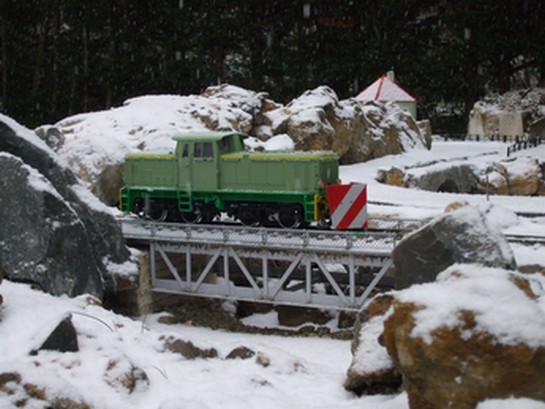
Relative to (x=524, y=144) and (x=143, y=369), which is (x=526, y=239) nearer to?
(x=143, y=369)

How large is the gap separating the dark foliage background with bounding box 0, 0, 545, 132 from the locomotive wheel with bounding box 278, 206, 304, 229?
38554 mm

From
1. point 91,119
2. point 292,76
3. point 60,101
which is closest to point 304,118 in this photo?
point 91,119

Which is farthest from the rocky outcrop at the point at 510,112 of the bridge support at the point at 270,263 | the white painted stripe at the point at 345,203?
the white painted stripe at the point at 345,203

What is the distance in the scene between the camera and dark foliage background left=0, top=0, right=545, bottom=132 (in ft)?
192

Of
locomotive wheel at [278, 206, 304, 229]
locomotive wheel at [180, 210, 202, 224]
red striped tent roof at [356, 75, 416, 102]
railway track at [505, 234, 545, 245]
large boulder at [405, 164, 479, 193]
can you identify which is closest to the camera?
railway track at [505, 234, 545, 245]

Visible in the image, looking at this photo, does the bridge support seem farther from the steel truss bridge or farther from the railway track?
the railway track

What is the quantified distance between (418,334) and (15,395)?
5910mm

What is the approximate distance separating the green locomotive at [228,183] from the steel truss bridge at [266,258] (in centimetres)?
85

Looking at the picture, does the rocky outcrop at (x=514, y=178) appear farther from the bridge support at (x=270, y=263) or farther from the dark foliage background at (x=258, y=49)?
the dark foliage background at (x=258, y=49)

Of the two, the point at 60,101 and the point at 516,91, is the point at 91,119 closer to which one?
the point at 60,101

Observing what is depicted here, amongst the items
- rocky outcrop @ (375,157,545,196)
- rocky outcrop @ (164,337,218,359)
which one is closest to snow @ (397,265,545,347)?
rocky outcrop @ (164,337,218,359)

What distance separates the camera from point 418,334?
10312 millimetres

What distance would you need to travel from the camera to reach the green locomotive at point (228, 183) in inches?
872

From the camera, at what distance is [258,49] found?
62.7 metres
